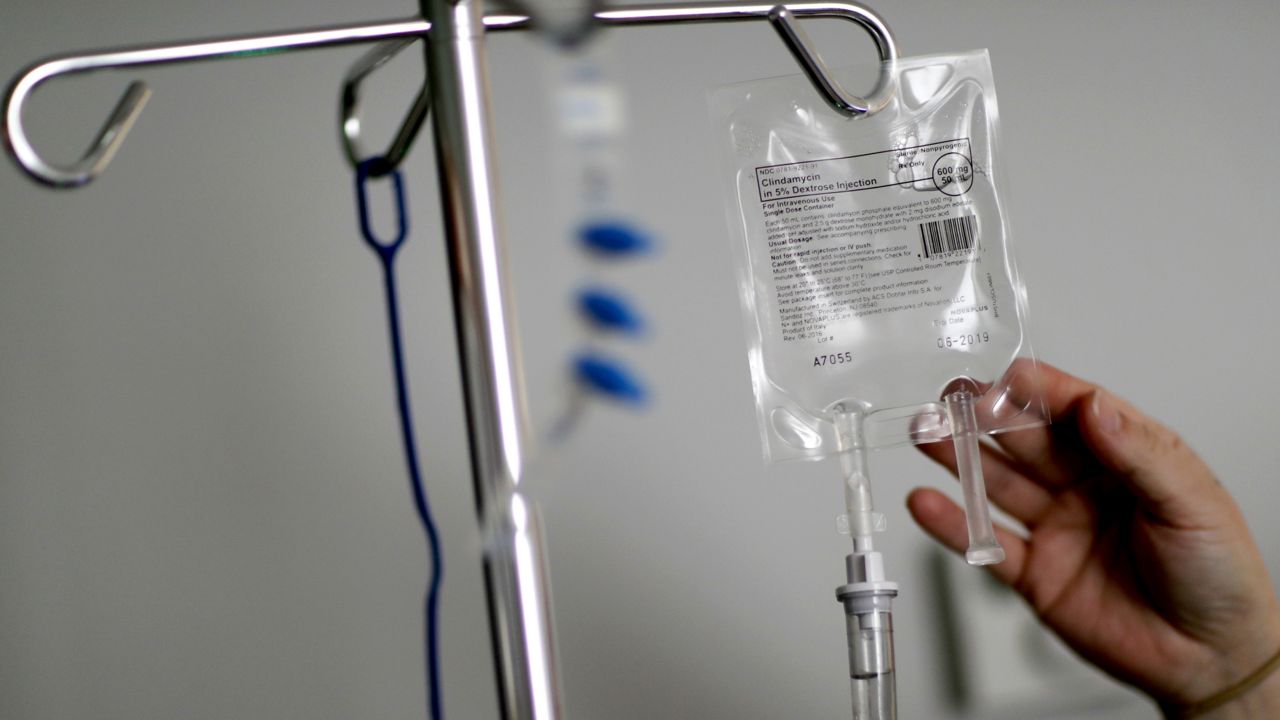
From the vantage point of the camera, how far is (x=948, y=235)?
1.66 ft

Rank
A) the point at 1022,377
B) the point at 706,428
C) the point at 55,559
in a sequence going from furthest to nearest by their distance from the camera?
the point at 706,428 → the point at 55,559 → the point at 1022,377

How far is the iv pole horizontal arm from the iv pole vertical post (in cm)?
3

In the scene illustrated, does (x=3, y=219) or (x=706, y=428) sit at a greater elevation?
(x=3, y=219)

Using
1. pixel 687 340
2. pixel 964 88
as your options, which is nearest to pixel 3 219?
pixel 687 340

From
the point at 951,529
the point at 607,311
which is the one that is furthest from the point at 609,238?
the point at 951,529

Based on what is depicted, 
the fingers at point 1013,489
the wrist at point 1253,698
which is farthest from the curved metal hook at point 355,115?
the wrist at point 1253,698

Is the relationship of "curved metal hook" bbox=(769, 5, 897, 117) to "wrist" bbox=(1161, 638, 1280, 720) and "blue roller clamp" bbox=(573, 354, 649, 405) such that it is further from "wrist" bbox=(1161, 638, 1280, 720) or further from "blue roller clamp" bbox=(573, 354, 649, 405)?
"wrist" bbox=(1161, 638, 1280, 720)

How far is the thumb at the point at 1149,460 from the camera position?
633 mm

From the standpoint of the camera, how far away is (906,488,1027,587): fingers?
788mm

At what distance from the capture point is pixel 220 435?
0.75m

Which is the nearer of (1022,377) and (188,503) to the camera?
(1022,377)

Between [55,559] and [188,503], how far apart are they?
97mm

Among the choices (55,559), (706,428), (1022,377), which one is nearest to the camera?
(1022,377)

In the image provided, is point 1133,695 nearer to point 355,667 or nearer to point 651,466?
point 651,466
